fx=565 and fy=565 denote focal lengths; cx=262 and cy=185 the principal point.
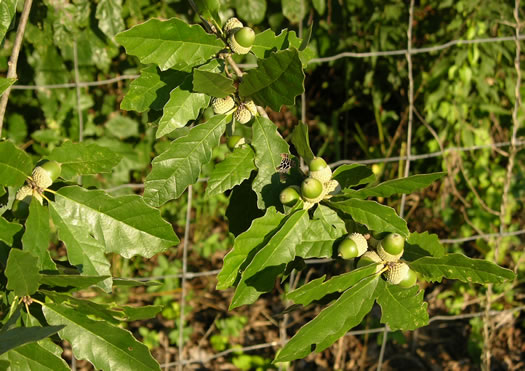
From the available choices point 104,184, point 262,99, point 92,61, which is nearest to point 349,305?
point 262,99

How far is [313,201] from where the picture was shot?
3.05ft

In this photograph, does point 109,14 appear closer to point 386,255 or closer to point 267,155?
point 267,155

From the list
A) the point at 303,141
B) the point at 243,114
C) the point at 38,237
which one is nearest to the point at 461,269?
the point at 303,141

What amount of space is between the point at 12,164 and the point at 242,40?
42 cm

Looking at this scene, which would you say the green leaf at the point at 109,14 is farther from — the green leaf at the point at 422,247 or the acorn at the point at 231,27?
the green leaf at the point at 422,247

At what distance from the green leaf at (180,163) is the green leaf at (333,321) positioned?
32cm

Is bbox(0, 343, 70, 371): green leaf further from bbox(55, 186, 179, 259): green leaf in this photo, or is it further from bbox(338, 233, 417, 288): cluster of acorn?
bbox(338, 233, 417, 288): cluster of acorn

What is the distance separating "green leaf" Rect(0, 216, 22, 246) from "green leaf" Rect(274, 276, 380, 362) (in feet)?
1.51

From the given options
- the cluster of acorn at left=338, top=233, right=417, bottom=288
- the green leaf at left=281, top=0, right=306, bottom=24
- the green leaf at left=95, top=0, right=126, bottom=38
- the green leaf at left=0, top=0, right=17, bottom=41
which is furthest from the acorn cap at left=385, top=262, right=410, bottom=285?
the green leaf at left=281, top=0, right=306, bottom=24

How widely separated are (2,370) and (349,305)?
508 millimetres

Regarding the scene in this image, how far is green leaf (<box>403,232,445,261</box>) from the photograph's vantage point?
96cm

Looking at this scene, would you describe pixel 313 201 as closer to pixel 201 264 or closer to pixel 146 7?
pixel 146 7

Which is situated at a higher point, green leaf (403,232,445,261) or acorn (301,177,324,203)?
acorn (301,177,324,203)

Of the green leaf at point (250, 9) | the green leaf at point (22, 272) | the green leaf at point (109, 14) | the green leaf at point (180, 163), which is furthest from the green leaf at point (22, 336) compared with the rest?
the green leaf at point (250, 9)
